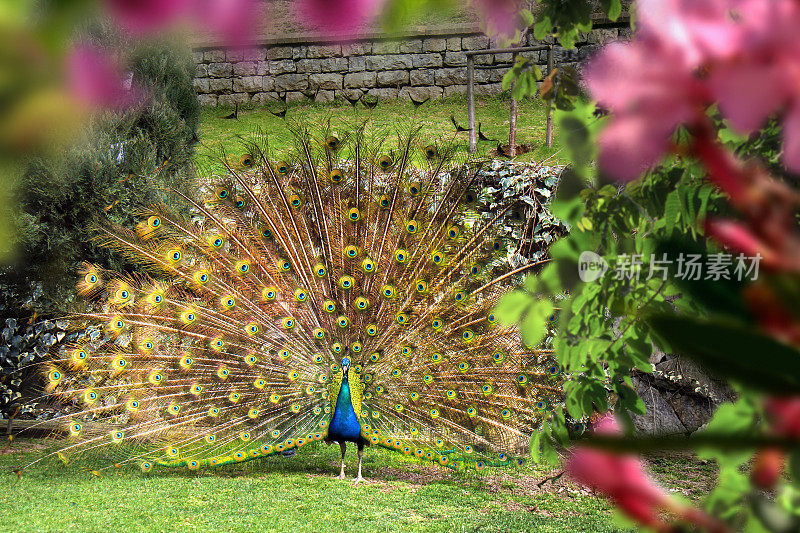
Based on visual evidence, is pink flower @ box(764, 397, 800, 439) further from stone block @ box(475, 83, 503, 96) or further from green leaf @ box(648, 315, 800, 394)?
stone block @ box(475, 83, 503, 96)

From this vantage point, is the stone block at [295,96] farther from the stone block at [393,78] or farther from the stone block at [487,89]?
the stone block at [487,89]

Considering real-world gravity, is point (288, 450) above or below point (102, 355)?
below

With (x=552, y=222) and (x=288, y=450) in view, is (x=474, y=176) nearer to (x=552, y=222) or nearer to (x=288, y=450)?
(x=552, y=222)

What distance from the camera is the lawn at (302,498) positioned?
3219 mm

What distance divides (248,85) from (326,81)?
3.31 ft

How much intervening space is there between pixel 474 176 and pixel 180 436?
2278 mm

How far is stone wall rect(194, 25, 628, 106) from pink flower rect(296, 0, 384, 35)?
8026 millimetres

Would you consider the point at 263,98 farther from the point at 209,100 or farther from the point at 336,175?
the point at 336,175

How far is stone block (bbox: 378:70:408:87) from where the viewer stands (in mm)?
8359

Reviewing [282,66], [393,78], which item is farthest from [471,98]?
[282,66]

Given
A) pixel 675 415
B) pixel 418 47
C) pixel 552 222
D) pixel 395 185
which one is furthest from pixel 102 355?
pixel 418 47

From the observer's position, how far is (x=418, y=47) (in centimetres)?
823

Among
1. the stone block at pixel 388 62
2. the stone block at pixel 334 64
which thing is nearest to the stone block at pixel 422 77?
the stone block at pixel 388 62

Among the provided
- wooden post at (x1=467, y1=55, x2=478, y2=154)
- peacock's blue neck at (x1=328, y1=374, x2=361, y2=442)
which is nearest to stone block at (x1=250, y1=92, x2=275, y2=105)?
wooden post at (x1=467, y1=55, x2=478, y2=154)
